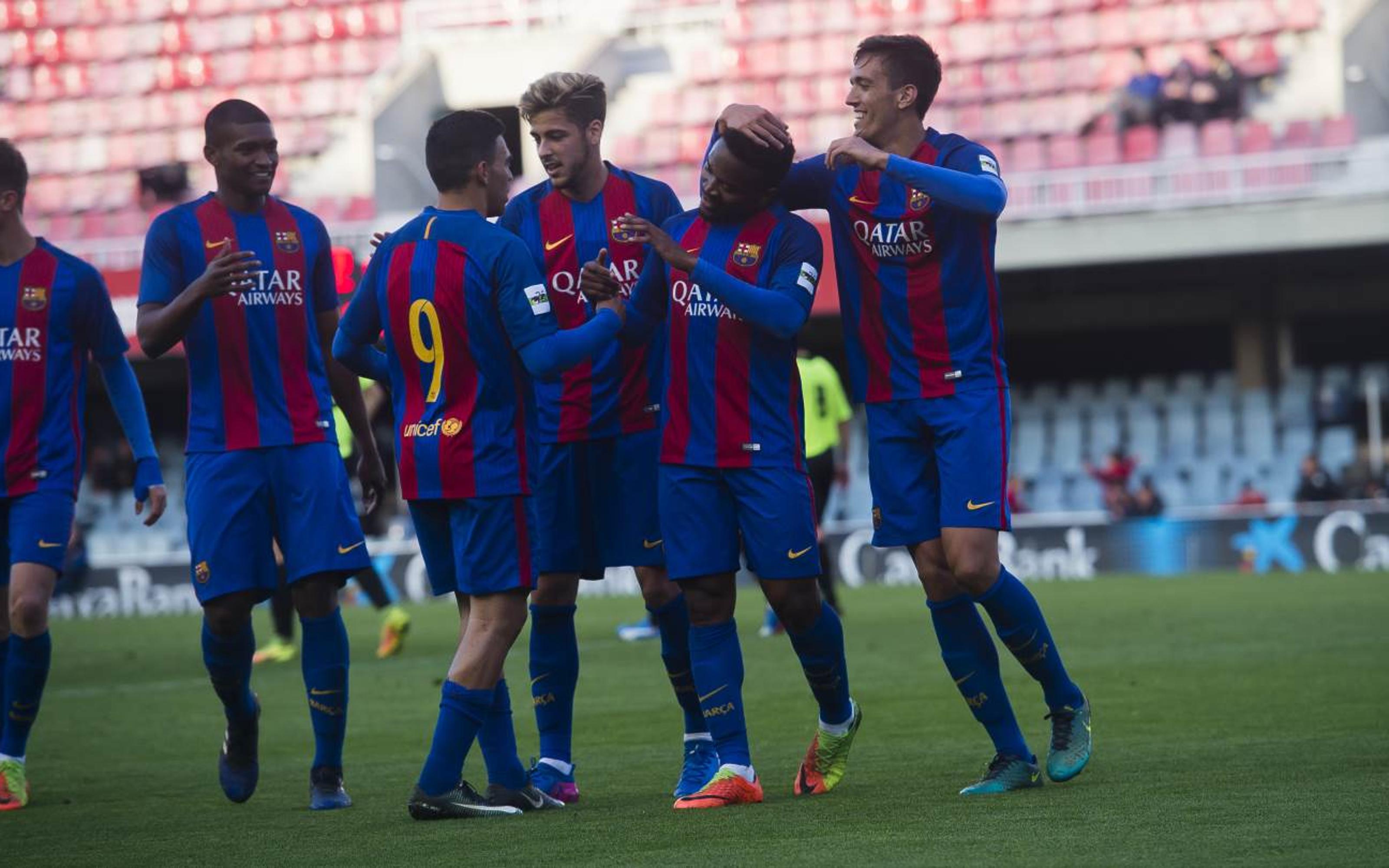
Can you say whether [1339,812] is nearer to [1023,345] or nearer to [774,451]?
[774,451]

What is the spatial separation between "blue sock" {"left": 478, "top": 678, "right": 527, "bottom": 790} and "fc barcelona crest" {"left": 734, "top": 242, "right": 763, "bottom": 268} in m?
1.43

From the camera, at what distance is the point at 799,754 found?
6.82m

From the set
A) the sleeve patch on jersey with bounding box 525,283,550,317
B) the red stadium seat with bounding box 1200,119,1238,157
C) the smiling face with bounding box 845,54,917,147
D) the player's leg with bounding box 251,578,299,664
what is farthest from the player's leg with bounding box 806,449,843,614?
the red stadium seat with bounding box 1200,119,1238,157

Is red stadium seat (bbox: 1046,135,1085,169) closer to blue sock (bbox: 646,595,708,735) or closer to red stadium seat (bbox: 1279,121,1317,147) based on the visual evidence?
red stadium seat (bbox: 1279,121,1317,147)

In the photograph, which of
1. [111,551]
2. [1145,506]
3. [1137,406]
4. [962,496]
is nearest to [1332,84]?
[1137,406]

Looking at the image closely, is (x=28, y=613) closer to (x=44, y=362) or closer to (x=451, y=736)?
(x=44, y=362)

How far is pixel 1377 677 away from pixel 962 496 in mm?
4038

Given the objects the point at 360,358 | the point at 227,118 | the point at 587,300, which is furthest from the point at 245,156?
the point at 587,300

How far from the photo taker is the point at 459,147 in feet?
17.9

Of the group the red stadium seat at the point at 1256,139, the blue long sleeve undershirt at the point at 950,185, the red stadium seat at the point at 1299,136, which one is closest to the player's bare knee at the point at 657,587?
the blue long sleeve undershirt at the point at 950,185

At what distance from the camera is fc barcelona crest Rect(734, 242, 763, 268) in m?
5.56

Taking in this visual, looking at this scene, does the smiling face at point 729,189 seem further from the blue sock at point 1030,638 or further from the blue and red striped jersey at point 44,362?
the blue and red striped jersey at point 44,362

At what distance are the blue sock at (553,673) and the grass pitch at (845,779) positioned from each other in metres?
0.24

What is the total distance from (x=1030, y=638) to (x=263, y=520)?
239cm
